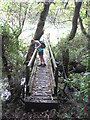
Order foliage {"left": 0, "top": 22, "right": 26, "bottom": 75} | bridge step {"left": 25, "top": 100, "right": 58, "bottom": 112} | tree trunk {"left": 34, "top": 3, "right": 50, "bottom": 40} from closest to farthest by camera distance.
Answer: foliage {"left": 0, "top": 22, "right": 26, "bottom": 75} < bridge step {"left": 25, "top": 100, "right": 58, "bottom": 112} < tree trunk {"left": 34, "top": 3, "right": 50, "bottom": 40}

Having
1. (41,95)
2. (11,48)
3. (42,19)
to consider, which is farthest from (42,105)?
(42,19)

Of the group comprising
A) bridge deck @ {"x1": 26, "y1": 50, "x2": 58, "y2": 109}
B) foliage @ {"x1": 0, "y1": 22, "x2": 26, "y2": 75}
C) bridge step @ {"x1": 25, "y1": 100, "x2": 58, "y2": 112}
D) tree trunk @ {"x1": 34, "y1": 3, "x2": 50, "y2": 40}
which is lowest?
bridge step @ {"x1": 25, "y1": 100, "x2": 58, "y2": 112}

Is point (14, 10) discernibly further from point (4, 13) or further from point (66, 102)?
point (66, 102)

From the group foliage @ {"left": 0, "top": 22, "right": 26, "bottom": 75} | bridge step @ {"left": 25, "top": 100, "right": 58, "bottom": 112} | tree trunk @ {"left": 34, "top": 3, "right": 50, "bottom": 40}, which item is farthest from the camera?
tree trunk @ {"left": 34, "top": 3, "right": 50, "bottom": 40}

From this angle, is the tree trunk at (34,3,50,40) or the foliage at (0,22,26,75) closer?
the foliage at (0,22,26,75)

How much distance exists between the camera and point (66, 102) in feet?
14.2

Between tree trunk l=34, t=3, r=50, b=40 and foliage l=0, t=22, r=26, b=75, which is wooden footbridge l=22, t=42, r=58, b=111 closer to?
foliage l=0, t=22, r=26, b=75

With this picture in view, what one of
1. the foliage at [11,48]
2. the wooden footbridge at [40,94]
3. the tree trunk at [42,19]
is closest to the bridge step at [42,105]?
the wooden footbridge at [40,94]

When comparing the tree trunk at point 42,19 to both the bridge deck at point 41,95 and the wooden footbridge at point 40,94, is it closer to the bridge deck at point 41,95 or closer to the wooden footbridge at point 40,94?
the bridge deck at point 41,95

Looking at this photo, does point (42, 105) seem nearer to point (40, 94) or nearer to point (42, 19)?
point (40, 94)

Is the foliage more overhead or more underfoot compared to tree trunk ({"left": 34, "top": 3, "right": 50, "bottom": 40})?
more underfoot

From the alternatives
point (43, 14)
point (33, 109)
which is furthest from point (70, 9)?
point (33, 109)

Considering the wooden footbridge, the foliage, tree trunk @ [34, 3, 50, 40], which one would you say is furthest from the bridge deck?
tree trunk @ [34, 3, 50, 40]

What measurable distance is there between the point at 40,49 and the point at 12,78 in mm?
1976
